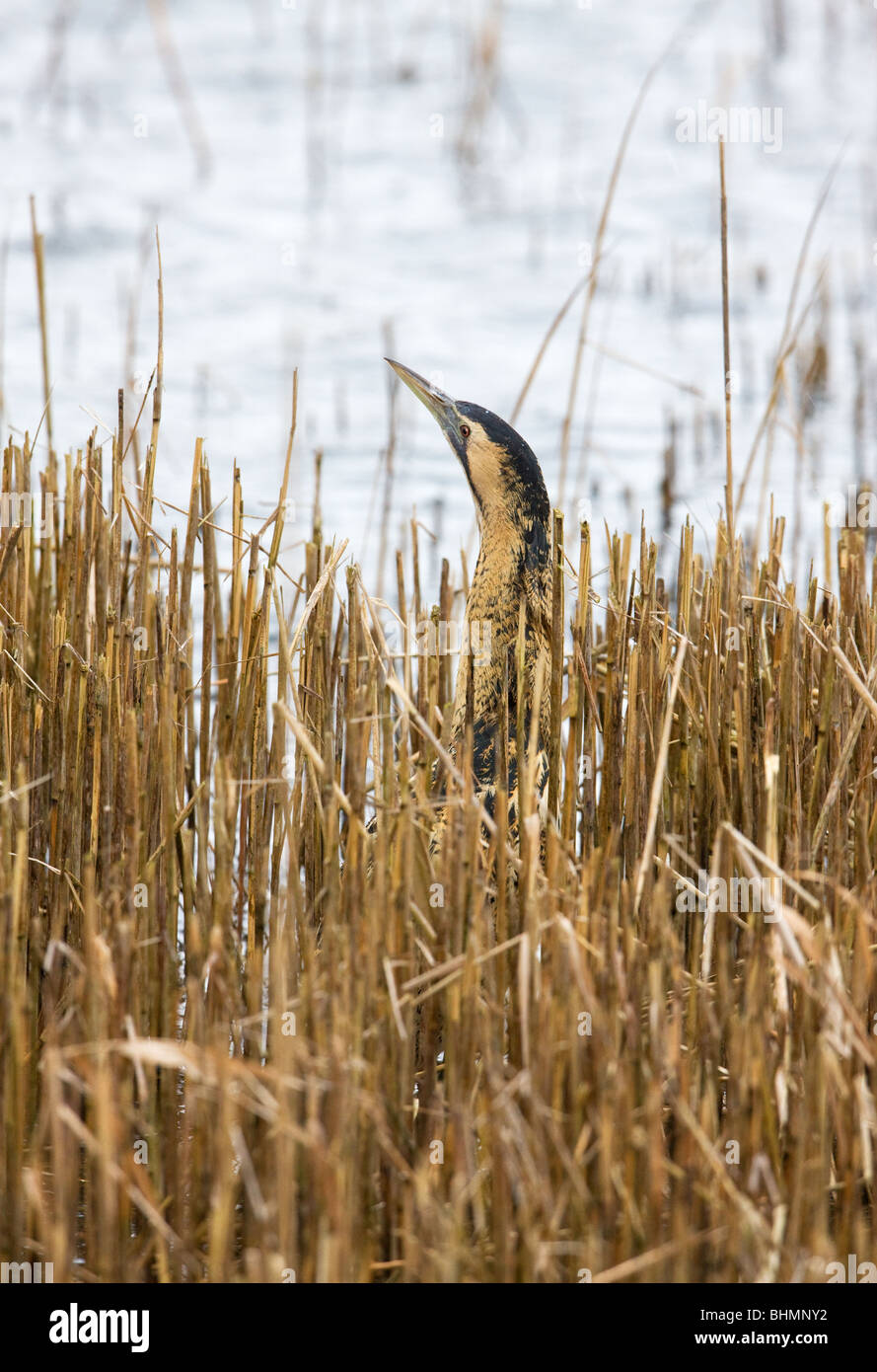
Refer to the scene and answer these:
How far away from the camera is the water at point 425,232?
7.97 meters

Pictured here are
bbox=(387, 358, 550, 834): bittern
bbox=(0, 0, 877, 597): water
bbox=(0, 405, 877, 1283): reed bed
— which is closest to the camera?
bbox=(0, 405, 877, 1283): reed bed

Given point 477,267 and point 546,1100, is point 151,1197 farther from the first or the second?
point 477,267

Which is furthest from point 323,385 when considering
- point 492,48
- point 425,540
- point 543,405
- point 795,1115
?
point 795,1115

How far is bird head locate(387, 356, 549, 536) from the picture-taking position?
11.6ft

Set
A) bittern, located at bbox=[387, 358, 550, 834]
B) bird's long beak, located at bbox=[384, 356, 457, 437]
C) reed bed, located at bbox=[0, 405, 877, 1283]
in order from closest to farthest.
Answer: reed bed, located at bbox=[0, 405, 877, 1283]
bittern, located at bbox=[387, 358, 550, 834]
bird's long beak, located at bbox=[384, 356, 457, 437]

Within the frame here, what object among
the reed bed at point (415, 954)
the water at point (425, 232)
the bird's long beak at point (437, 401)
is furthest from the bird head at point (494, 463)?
the water at point (425, 232)

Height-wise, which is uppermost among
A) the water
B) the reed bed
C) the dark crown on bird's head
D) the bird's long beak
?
the water

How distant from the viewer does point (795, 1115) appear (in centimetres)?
245

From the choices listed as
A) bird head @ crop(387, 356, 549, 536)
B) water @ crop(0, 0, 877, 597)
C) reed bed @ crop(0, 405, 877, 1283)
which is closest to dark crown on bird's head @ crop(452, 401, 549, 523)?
bird head @ crop(387, 356, 549, 536)

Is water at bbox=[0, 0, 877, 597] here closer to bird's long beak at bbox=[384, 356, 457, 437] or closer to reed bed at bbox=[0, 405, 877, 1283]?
bird's long beak at bbox=[384, 356, 457, 437]

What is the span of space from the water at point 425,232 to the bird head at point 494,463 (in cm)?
208

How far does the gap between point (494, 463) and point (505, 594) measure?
12.1 inches

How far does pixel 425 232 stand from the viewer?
A: 11180mm

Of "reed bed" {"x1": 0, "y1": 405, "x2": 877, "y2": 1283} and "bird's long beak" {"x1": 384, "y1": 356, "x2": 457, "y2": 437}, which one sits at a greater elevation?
"bird's long beak" {"x1": 384, "y1": 356, "x2": 457, "y2": 437}
